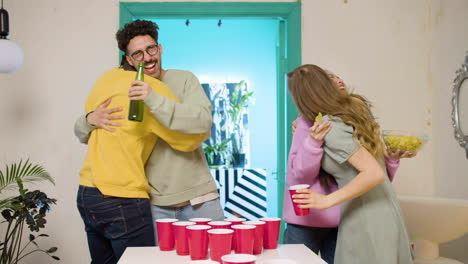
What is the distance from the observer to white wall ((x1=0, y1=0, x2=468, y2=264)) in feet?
11.0

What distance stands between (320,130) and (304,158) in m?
0.16

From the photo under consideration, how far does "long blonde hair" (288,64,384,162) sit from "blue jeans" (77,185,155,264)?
28.0 inches

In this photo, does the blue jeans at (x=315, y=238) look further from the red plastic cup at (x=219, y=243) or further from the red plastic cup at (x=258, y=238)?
the red plastic cup at (x=219, y=243)

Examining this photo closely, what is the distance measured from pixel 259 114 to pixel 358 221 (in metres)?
4.31

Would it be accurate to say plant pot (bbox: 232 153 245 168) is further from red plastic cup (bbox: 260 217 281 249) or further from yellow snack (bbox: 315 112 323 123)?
red plastic cup (bbox: 260 217 281 249)

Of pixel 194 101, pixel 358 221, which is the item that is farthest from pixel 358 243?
pixel 194 101

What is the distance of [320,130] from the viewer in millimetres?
1752

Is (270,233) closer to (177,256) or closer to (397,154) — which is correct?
(177,256)

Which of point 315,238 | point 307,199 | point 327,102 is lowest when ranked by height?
point 315,238

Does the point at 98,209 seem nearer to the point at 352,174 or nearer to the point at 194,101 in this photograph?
the point at 194,101

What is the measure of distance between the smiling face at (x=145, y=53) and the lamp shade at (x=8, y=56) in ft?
3.81

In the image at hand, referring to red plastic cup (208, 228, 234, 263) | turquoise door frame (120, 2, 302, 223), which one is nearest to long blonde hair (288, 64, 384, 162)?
red plastic cup (208, 228, 234, 263)

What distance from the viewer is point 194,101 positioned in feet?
6.02

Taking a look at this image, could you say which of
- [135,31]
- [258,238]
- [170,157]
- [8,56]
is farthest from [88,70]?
[258,238]
